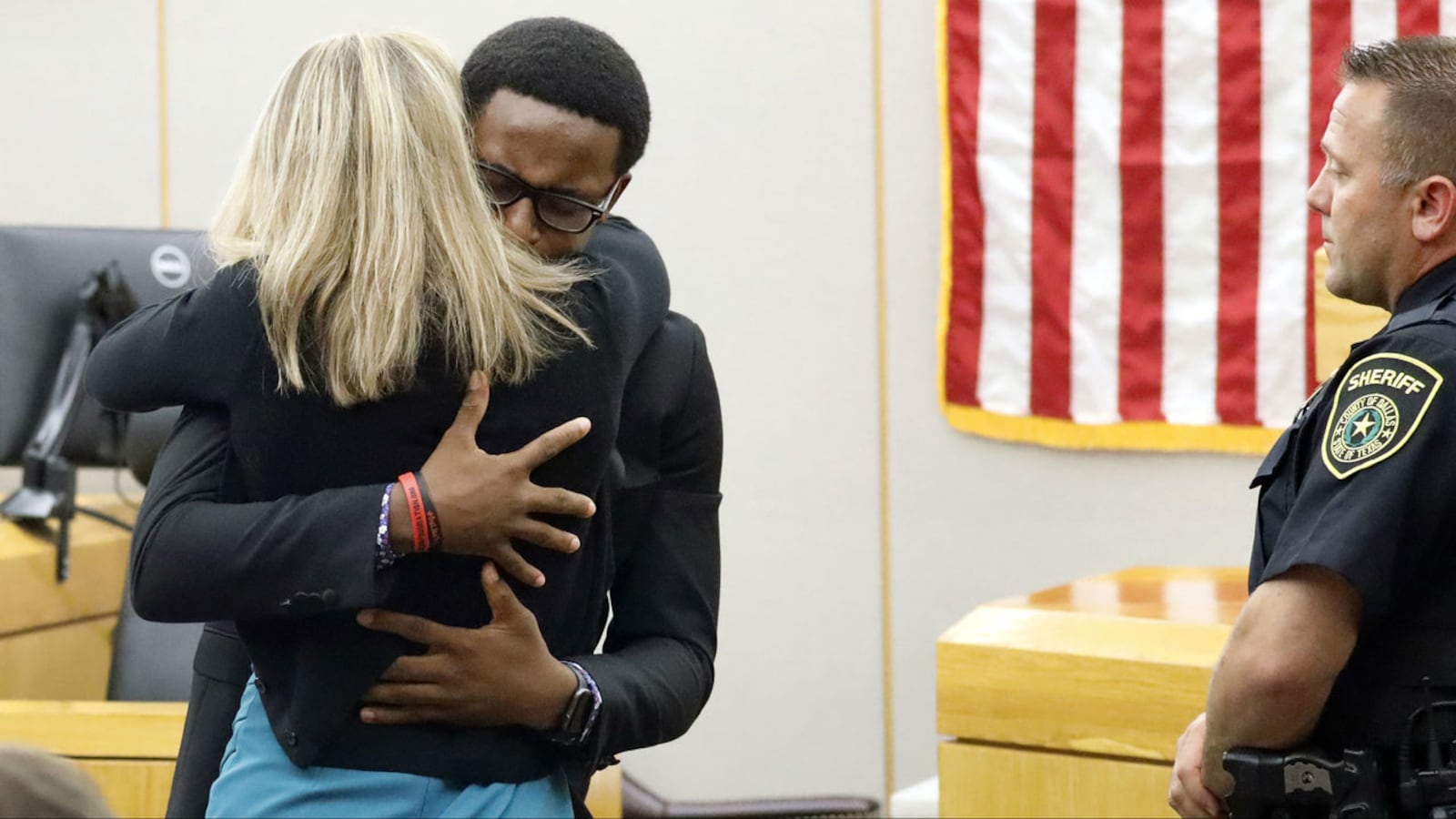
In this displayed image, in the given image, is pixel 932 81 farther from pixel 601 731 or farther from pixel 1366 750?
pixel 601 731

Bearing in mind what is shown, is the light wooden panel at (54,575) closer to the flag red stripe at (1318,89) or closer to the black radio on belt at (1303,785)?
the black radio on belt at (1303,785)

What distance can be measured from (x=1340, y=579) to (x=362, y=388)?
34.3 inches

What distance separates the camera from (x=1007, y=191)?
3326 mm

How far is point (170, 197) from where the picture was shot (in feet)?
12.5

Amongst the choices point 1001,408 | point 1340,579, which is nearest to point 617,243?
point 1340,579

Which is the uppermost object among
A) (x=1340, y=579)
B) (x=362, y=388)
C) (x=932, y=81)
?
(x=932, y=81)

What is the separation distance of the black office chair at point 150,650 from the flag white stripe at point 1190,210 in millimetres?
1901

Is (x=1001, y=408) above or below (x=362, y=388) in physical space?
below

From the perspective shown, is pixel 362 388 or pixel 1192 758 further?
pixel 1192 758

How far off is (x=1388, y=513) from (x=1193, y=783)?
0.37 m

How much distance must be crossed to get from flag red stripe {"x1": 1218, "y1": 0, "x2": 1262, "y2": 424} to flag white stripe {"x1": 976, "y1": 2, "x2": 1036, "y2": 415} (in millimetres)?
374

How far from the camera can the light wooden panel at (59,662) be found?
2.83m

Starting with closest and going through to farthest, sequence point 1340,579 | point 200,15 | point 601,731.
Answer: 1. point 601,731
2. point 1340,579
3. point 200,15

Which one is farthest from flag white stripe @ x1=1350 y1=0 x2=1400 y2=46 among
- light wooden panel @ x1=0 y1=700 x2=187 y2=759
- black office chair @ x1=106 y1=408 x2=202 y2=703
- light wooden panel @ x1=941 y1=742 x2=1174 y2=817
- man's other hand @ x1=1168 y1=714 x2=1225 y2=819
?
light wooden panel @ x1=0 y1=700 x2=187 y2=759
